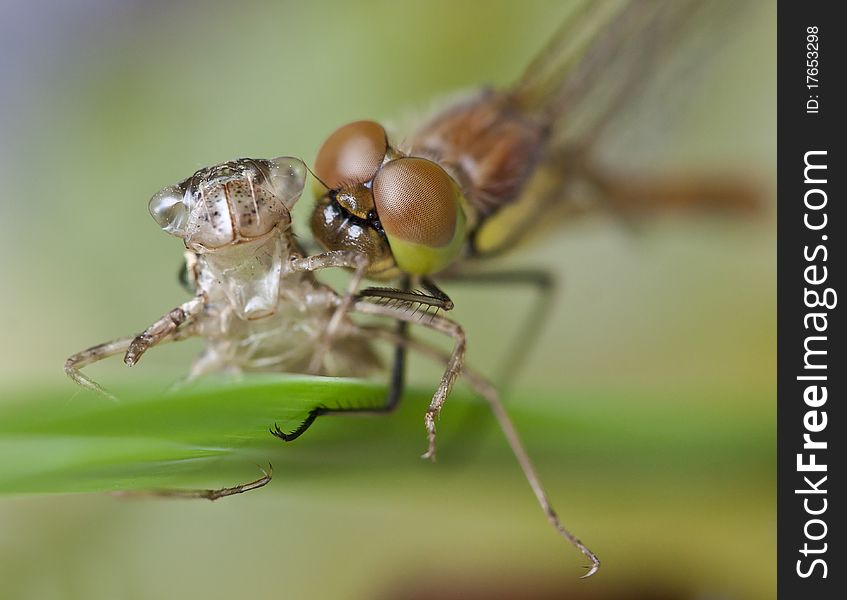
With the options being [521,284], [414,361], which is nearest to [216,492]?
[414,361]

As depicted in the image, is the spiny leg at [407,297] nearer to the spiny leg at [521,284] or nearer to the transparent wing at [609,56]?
the spiny leg at [521,284]

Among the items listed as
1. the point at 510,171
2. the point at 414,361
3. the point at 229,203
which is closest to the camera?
the point at 229,203

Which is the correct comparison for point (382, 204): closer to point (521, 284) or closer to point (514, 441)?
point (514, 441)

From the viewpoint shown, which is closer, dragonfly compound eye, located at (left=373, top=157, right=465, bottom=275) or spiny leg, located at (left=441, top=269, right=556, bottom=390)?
dragonfly compound eye, located at (left=373, top=157, right=465, bottom=275)

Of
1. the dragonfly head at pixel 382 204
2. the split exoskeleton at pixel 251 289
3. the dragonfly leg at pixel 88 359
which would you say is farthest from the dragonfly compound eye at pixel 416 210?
the dragonfly leg at pixel 88 359

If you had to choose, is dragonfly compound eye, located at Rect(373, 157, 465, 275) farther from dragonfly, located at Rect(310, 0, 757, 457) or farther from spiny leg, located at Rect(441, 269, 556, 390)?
spiny leg, located at Rect(441, 269, 556, 390)

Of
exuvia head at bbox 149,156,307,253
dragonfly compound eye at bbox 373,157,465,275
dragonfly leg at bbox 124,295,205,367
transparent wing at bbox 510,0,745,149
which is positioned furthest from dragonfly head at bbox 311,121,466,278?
transparent wing at bbox 510,0,745,149

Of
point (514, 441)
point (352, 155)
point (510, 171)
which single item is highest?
point (510, 171)
